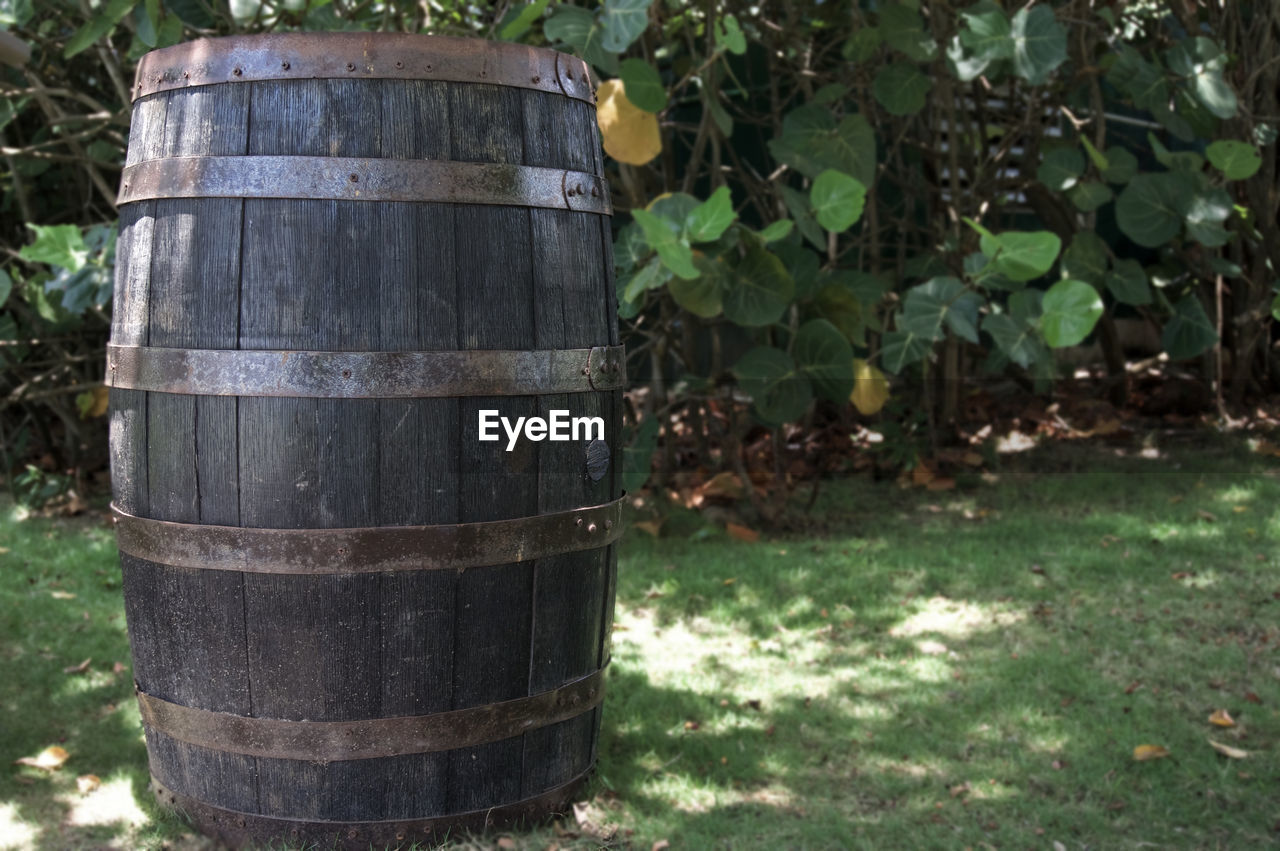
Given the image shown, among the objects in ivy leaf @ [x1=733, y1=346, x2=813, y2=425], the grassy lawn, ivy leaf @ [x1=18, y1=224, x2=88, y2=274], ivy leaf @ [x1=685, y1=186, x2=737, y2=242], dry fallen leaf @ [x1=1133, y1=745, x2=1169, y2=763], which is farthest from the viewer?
ivy leaf @ [x1=733, y1=346, x2=813, y2=425]

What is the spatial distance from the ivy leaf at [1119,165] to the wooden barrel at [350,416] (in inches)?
105

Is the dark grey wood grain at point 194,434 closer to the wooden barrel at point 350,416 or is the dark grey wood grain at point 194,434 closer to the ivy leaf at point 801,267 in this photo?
the wooden barrel at point 350,416

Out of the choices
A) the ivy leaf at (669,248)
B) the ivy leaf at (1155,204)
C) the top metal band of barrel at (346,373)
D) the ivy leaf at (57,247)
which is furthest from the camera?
the ivy leaf at (1155,204)

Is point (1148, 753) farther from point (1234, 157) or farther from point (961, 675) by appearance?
point (1234, 157)

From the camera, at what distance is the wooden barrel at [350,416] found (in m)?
1.94

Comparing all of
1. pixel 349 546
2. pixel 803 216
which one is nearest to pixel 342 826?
pixel 349 546

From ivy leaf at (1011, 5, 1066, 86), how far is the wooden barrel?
77.3 inches

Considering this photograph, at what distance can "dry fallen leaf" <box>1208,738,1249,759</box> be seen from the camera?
2436mm

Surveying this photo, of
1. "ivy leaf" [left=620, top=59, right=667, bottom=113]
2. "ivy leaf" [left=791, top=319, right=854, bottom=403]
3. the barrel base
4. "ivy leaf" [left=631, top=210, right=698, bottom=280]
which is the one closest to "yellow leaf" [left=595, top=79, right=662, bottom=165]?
"ivy leaf" [left=620, top=59, right=667, bottom=113]

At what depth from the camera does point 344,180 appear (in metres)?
1.93

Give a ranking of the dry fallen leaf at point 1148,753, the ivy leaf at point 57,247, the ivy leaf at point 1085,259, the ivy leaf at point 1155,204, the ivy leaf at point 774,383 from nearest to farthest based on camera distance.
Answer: the dry fallen leaf at point 1148,753, the ivy leaf at point 57,247, the ivy leaf at point 774,383, the ivy leaf at point 1155,204, the ivy leaf at point 1085,259

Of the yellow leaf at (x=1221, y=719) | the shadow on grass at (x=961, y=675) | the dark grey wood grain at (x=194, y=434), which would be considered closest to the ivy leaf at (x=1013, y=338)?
the shadow on grass at (x=961, y=675)

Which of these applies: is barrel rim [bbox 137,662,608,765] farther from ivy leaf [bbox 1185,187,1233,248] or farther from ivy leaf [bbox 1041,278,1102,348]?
ivy leaf [bbox 1185,187,1233,248]

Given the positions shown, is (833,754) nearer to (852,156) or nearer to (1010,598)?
(1010,598)
